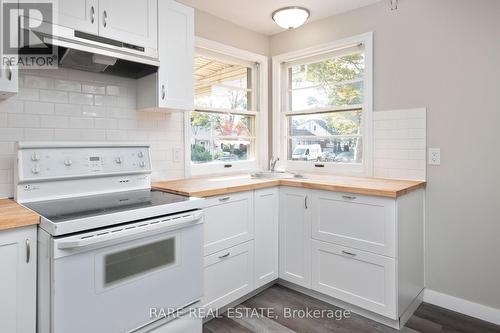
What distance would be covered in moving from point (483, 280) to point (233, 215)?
1.77m

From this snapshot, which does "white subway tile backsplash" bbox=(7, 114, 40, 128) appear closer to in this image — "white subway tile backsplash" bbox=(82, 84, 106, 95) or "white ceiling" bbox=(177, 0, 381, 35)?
"white subway tile backsplash" bbox=(82, 84, 106, 95)

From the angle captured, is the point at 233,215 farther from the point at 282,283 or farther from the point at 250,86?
the point at 250,86

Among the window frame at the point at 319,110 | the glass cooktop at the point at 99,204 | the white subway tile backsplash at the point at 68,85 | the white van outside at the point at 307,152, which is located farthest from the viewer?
the white van outside at the point at 307,152

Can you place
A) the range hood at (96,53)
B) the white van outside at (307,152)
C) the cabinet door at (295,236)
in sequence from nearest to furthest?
the range hood at (96,53) < the cabinet door at (295,236) < the white van outside at (307,152)

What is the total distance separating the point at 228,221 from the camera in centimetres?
224

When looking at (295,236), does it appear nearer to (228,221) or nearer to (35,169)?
(228,221)

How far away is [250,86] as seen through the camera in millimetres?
3418

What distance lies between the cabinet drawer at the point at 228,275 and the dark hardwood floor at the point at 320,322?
0.42 ft

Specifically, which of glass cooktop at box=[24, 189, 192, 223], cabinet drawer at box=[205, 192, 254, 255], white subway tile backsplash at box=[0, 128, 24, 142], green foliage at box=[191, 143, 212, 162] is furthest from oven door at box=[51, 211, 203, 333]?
green foliage at box=[191, 143, 212, 162]

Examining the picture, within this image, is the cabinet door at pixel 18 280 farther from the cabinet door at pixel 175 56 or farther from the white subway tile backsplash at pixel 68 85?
the cabinet door at pixel 175 56

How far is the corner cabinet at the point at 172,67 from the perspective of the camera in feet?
7.07

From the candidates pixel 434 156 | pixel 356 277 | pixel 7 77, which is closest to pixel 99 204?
pixel 7 77

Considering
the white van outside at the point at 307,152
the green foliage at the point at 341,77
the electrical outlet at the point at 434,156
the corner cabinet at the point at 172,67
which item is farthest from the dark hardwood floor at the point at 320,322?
the green foliage at the point at 341,77

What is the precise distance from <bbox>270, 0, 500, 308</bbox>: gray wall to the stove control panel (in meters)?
2.02
